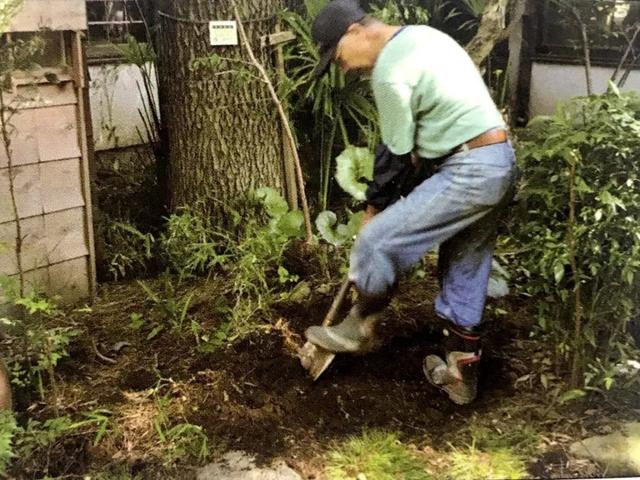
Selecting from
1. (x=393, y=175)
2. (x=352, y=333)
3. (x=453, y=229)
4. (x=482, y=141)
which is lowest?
(x=352, y=333)

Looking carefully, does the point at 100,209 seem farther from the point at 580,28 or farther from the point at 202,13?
the point at 580,28

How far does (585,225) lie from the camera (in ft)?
6.55

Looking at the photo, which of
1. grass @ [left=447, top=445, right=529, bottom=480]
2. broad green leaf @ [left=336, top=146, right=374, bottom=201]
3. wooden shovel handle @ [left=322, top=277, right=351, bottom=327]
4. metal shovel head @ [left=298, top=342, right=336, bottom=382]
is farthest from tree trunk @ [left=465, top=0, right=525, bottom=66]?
grass @ [left=447, top=445, right=529, bottom=480]

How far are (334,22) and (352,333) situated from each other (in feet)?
2.99

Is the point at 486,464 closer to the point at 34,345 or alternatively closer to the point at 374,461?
the point at 374,461

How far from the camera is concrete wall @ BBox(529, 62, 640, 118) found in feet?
7.11

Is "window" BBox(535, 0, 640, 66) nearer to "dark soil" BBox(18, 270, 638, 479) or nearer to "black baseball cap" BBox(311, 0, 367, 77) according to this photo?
"black baseball cap" BBox(311, 0, 367, 77)

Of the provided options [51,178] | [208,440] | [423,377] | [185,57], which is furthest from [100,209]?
[423,377]

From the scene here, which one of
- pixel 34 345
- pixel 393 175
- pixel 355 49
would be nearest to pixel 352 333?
pixel 393 175

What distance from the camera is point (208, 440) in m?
2.05

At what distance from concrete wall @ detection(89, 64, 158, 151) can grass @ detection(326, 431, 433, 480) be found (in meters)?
1.52

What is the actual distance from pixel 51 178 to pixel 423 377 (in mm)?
1393

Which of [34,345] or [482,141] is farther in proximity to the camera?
[34,345]

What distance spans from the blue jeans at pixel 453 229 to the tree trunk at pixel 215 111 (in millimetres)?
1003
